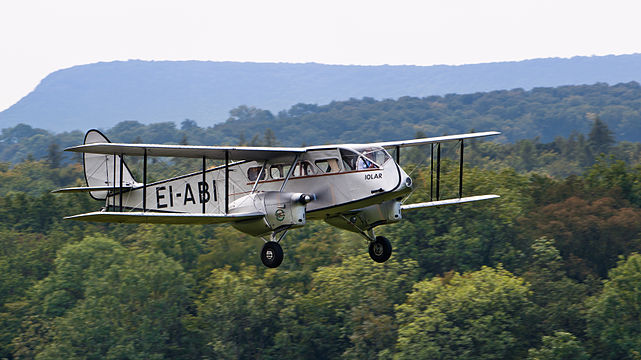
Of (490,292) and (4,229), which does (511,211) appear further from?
(4,229)

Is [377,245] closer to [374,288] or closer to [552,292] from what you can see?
[374,288]

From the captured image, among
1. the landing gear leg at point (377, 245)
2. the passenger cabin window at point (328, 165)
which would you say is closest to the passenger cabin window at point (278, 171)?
the passenger cabin window at point (328, 165)

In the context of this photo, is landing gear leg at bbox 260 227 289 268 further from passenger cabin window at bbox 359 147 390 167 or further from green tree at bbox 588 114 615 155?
green tree at bbox 588 114 615 155

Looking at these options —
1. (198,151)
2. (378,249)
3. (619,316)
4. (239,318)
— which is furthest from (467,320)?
(198,151)

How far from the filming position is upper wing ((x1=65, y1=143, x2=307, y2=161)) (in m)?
25.2

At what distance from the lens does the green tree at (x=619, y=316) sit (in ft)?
221

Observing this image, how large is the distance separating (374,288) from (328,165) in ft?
160

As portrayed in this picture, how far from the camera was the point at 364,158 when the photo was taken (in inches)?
1049

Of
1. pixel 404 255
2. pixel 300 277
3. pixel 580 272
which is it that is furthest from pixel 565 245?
pixel 300 277

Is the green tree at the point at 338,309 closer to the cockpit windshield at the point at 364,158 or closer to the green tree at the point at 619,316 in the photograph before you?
the green tree at the point at 619,316

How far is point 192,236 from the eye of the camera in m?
94.8

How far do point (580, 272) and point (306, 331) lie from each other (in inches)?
1108

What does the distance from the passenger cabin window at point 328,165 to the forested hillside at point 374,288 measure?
4129 cm

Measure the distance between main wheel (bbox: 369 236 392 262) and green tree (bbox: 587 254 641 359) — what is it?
146 feet
